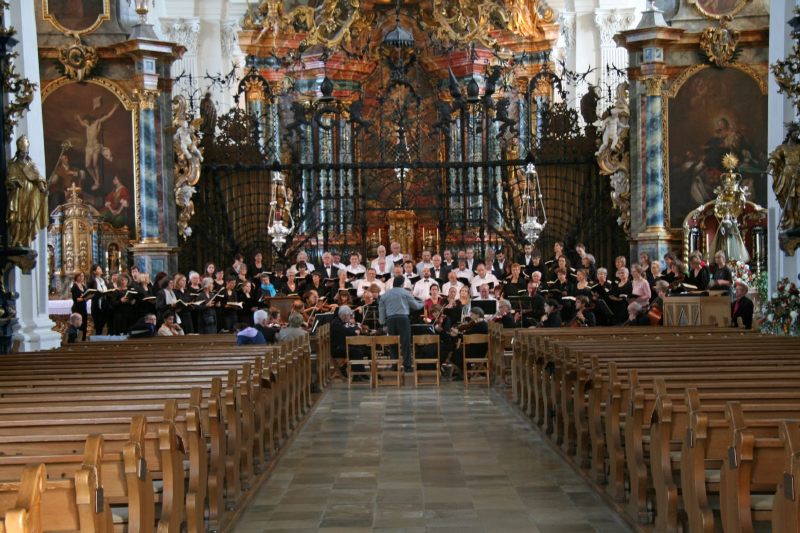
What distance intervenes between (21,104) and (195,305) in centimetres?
641

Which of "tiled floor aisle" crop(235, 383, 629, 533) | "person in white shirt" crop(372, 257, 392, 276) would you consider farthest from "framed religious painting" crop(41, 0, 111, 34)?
"tiled floor aisle" crop(235, 383, 629, 533)

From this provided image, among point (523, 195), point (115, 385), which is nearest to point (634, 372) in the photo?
point (115, 385)

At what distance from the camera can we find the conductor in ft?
52.2

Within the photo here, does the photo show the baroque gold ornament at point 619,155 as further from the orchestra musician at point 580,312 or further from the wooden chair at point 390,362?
the wooden chair at point 390,362

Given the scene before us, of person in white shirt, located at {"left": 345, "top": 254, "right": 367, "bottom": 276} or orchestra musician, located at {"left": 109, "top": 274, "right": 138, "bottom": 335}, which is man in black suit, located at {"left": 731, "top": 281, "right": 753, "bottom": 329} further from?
orchestra musician, located at {"left": 109, "top": 274, "right": 138, "bottom": 335}

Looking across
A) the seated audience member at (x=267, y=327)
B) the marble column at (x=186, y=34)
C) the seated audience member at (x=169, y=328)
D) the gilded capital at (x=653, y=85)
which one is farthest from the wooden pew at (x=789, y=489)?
the marble column at (x=186, y=34)

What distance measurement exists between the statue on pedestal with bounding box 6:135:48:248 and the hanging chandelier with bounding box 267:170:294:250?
28.9ft

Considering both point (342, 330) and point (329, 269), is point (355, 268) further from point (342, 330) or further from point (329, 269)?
point (342, 330)

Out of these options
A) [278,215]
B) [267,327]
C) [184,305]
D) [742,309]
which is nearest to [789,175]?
[742,309]

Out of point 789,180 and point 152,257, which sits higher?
point 789,180

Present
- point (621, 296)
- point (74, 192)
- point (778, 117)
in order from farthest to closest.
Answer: point (74, 192)
point (621, 296)
point (778, 117)

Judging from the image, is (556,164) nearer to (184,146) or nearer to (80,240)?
(184,146)

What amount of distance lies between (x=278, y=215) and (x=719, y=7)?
30.6ft

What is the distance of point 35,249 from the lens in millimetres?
13688
